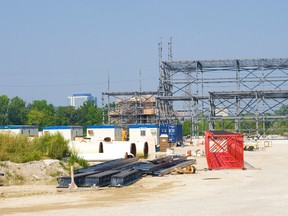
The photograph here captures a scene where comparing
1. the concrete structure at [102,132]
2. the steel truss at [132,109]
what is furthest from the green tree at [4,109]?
the concrete structure at [102,132]

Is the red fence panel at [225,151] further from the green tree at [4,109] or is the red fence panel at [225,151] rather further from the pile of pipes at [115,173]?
the green tree at [4,109]

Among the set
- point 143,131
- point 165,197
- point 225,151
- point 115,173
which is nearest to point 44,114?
point 143,131

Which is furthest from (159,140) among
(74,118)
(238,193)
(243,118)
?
(74,118)

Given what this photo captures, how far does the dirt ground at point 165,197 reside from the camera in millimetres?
13742

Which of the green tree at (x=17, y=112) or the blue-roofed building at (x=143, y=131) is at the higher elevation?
the green tree at (x=17, y=112)

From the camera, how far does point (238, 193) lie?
17.0m

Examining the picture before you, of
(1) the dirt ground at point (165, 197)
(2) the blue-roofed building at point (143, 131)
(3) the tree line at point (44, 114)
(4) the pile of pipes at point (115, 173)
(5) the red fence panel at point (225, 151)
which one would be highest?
(3) the tree line at point (44, 114)

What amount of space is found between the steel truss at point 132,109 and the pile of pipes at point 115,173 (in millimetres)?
41474

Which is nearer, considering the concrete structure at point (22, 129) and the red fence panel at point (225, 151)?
the red fence panel at point (225, 151)

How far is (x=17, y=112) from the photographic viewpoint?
99.3 meters

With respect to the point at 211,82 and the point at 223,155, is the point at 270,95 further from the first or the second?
the point at 223,155

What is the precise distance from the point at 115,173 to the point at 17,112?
80.2 meters

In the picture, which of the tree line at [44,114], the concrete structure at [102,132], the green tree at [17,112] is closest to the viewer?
the concrete structure at [102,132]

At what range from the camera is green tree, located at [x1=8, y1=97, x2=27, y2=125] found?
320 feet
